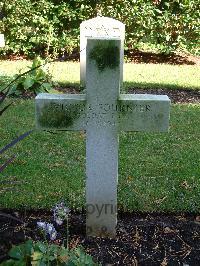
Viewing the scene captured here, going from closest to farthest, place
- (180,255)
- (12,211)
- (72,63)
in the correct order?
(180,255)
(12,211)
(72,63)

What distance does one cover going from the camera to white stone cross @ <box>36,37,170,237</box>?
3.11 metres

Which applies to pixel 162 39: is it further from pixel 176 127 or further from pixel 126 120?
pixel 126 120

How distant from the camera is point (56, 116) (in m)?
3.21

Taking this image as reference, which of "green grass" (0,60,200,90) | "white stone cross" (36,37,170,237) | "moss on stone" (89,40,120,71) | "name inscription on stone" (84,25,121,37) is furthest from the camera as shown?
"green grass" (0,60,200,90)

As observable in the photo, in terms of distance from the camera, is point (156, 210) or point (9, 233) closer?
point (9, 233)

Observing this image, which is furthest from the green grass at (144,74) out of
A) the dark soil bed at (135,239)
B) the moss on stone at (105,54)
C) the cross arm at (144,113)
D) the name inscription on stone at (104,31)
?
the moss on stone at (105,54)

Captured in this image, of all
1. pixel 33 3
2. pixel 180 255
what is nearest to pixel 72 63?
pixel 33 3

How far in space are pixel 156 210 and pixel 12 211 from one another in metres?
1.15

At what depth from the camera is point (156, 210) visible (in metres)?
3.91

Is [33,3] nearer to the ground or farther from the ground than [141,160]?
farther from the ground

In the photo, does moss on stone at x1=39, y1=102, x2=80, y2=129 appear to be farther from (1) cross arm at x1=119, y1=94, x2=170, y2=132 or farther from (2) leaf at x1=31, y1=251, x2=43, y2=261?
(2) leaf at x1=31, y1=251, x2=43, y2=261

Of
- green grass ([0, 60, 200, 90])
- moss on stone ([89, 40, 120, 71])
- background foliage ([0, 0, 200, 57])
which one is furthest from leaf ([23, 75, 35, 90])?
moss on stone ([89, 40, 120, 71])

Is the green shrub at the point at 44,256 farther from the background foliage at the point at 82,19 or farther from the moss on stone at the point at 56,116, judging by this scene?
the background foliage at the point at 82,19

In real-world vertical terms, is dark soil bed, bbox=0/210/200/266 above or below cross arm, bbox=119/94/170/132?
below
